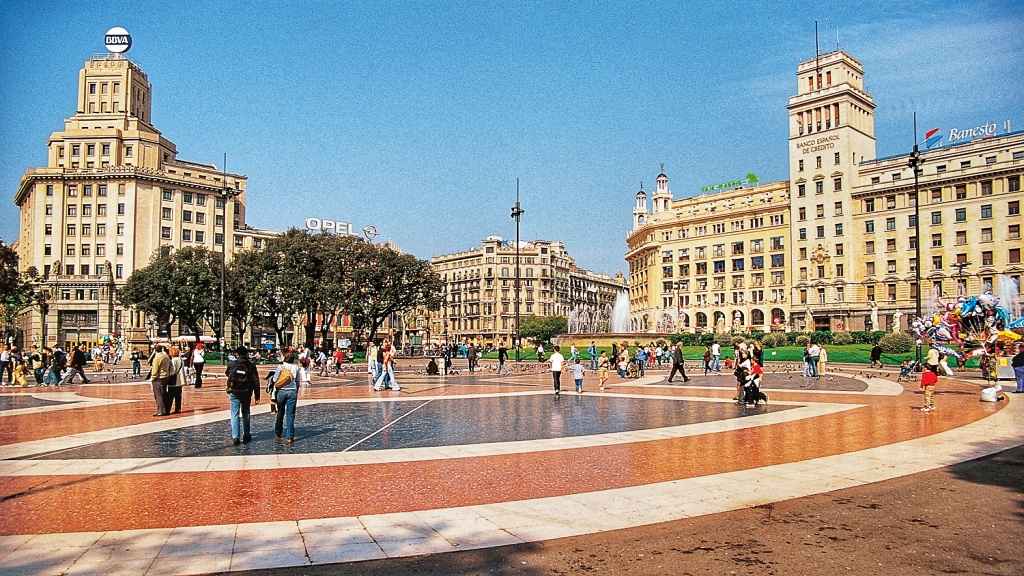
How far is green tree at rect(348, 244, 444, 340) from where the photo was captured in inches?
2504

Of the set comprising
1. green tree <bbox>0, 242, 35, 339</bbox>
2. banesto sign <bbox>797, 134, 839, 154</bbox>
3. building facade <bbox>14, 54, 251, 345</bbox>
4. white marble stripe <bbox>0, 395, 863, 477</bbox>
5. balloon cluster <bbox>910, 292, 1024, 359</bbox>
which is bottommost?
white marble stripe <bbox>0, 395, 863, 477</bbox>

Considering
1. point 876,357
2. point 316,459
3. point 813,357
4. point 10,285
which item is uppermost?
point 10,285

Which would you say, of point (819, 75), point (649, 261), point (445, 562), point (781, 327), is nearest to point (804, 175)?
point (819, 75)

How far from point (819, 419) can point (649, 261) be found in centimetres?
9937

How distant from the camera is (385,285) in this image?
65.3m

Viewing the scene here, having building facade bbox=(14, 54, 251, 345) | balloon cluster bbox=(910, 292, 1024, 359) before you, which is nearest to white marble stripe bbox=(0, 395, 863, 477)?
balloon cluster bbox=(910, 292, 1024, 359)

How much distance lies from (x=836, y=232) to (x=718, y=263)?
18310mm

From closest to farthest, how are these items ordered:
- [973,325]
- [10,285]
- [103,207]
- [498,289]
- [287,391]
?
1. [287,391]
2. [973,325]
3. [10,285]
4. [103,207]
5. [498,289]

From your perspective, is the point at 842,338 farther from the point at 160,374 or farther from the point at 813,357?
the point at 160,374

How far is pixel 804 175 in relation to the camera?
94.0 metres

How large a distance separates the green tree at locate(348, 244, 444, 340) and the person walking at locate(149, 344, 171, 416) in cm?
4490

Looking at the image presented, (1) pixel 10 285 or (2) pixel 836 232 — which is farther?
(2) pixel 836 232

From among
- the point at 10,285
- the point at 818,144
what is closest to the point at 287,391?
the point at 10,285

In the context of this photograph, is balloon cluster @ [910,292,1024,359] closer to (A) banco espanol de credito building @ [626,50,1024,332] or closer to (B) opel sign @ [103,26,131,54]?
(A) banco espanol de credito building @ [626,50,1024,332]
